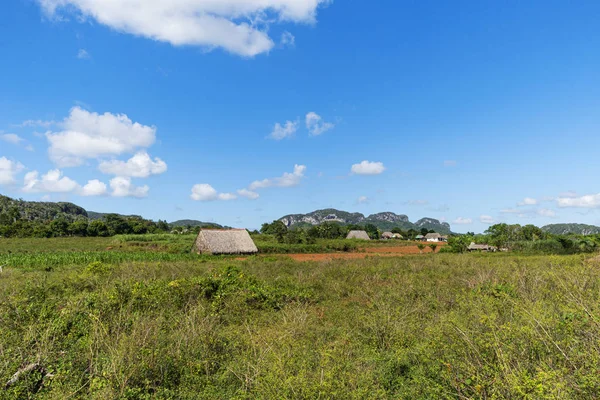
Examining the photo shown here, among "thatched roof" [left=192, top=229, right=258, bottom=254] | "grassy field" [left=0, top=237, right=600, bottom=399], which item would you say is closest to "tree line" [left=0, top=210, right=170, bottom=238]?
"thatched roof" [left=192, top=229, right=258, bottom=254]

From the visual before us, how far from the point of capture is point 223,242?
1156 inches

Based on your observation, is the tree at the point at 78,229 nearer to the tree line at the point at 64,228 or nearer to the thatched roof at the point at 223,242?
the tree line at the point at 64,228

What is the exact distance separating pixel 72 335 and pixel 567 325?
769 centimetres

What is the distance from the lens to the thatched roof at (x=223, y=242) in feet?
93.2

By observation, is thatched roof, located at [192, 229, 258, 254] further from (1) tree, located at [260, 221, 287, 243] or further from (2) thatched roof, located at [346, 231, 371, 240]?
(2) thatched roof, located at [346, 231, 371, 240]

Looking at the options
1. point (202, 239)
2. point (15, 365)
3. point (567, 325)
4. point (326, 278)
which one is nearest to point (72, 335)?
point (15, 365)

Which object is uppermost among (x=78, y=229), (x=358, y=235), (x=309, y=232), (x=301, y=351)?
(x=78, y=229)

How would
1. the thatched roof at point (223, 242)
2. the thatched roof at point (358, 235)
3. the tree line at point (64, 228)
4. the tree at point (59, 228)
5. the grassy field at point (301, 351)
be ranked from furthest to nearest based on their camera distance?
1. the thatched roof at point (358, 235)
2. the tree at point (59, 228)
3. the tree line at point (64, 228)
4. the thatched roof at point (223, 242)
5. the grassy field at point (301, 351)

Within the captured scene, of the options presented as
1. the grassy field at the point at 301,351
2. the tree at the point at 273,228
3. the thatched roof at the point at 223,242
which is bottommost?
the grassy field at the point at 301,351

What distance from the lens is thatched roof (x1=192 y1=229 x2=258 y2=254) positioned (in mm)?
28422

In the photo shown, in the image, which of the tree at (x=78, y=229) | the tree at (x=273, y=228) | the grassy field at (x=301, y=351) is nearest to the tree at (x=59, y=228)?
the tree at (x=78, y=229)

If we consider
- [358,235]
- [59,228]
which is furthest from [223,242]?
[59,228]

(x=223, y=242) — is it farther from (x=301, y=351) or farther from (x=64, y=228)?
(x=64, y=228)

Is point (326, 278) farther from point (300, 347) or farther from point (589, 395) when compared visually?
point (589, 395)
